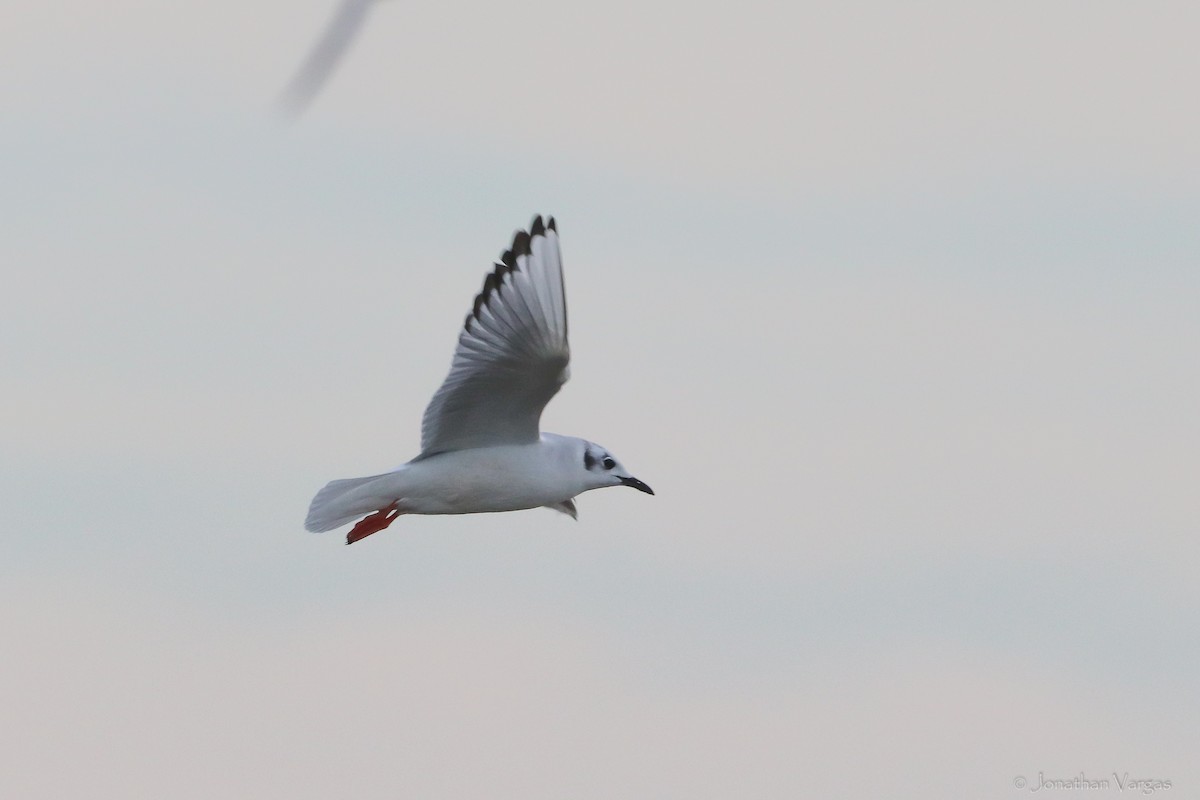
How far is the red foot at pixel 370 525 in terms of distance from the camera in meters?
9.53

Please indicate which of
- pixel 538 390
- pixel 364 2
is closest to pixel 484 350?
pixel 538 390

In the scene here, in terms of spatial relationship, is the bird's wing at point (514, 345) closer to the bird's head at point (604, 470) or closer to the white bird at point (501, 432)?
the white bird at point (501, 432)

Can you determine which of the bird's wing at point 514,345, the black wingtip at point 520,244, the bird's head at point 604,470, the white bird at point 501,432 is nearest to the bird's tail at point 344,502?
the white bird at point 501,432

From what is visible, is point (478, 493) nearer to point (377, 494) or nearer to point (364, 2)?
point (377, 494)

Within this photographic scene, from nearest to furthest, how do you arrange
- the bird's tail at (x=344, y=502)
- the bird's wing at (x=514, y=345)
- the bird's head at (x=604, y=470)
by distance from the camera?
the bird's wing at (x=514, y=345) → the bird's tail at (x=344, y=502) → the bird's head at (x=604, y=470)

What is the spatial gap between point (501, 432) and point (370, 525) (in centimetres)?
114

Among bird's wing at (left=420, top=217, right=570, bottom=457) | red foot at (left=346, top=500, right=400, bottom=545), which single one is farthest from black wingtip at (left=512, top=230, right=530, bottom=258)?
red foot at (left=346, top=500, right=400, bottom=545)

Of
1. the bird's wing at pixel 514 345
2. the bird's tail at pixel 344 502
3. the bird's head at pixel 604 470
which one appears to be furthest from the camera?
the bird's head at pixel 604 470

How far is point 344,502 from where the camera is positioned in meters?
9.26

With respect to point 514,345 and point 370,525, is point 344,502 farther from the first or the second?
point 514,345

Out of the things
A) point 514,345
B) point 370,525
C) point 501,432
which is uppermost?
point 514,345

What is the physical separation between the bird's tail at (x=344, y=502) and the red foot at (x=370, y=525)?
8.7 inches

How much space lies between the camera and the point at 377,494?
362 inches

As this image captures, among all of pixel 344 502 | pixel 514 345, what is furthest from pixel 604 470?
pixel 344 502
